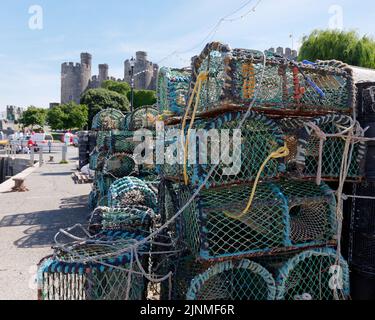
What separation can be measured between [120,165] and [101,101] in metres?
29.0

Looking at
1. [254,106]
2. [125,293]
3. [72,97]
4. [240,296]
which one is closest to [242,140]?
[254,106]

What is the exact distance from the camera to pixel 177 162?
97.7 inches

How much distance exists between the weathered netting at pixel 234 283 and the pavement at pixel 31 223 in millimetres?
1059

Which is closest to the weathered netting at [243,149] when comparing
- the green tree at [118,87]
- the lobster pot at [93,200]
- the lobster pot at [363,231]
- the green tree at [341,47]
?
the lobster pot at [363,231]

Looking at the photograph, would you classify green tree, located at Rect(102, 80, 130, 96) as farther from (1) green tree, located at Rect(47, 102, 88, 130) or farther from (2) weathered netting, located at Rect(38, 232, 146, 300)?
(2) weathered netting, located at Rect(38, 232, 146, 300)

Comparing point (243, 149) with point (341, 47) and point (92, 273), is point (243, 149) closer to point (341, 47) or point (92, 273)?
point (92, 273)

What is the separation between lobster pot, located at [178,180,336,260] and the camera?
6.93 ft

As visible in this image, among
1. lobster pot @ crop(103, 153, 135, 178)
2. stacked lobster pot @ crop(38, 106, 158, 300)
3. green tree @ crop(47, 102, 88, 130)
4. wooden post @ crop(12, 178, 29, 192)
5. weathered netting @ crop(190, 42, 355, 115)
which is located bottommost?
wooden post @ crop(12, 178, 29, 192)

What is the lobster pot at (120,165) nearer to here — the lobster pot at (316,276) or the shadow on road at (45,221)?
the shadow on road at (45,221)

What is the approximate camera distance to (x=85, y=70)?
1983 inches

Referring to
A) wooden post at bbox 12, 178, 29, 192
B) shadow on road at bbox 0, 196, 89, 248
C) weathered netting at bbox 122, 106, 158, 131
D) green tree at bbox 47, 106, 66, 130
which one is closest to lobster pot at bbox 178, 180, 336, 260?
shadow on road at bbox 0, 196, 89, 248

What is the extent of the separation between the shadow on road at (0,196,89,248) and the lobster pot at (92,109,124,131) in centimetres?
147

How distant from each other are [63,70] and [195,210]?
5340cm
